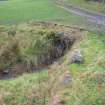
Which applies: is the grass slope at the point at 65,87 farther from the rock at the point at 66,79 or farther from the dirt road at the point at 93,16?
the dirt road at the point at 93,16

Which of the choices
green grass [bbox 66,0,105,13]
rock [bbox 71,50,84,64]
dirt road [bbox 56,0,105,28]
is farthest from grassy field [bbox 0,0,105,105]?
green grass [bbox 66,0,105,13]

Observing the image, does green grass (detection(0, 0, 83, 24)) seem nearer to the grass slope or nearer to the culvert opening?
the culvert opening

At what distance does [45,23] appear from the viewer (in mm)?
19250

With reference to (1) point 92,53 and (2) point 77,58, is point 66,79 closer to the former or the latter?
(2) point 77,58

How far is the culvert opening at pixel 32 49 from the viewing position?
15328mm

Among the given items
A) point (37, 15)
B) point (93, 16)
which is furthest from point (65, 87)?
point (93, 16)

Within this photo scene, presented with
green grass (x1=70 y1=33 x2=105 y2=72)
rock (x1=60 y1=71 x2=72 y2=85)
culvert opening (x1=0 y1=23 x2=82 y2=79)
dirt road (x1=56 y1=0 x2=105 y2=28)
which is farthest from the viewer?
dirt road (x1=56 y1=0 x2=105 y2=28)

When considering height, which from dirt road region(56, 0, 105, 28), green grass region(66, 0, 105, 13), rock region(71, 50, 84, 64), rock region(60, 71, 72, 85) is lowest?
green grass region(66, 0, 105, 13)

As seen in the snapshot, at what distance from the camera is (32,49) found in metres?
16.0

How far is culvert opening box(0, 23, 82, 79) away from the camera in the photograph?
1533cm

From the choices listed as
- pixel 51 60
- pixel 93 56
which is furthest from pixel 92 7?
pixel 93 56

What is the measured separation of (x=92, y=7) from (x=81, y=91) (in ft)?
57.6

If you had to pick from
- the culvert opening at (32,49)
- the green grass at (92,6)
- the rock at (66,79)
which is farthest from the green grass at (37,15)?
the rock at (66,79)

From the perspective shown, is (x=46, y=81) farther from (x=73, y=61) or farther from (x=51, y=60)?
(x=51, y=60)
